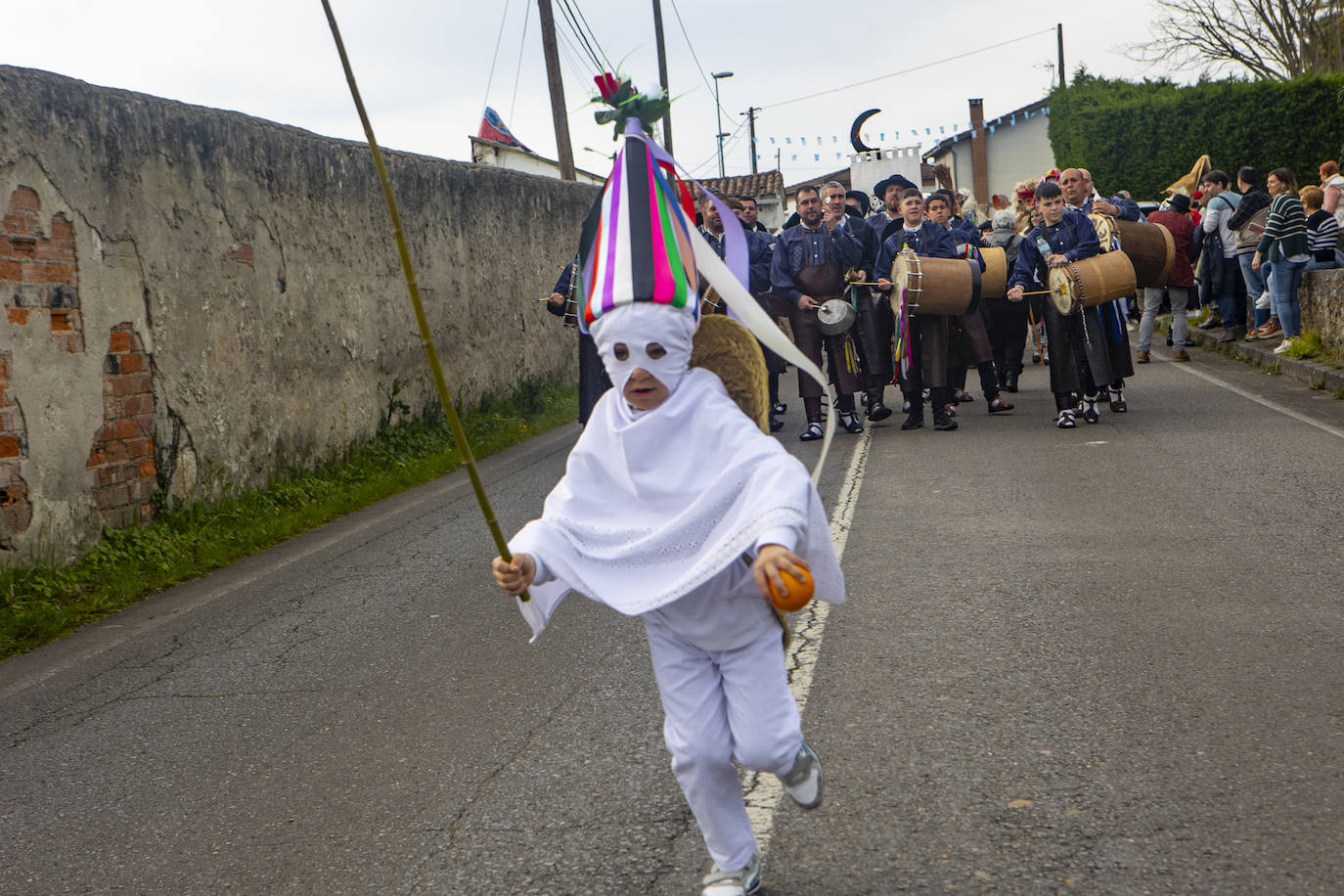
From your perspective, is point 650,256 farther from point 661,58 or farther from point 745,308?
point 661,58

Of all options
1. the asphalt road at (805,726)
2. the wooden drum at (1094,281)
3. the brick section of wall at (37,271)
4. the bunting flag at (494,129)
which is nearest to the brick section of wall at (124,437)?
the brick section of wall at (37,271)

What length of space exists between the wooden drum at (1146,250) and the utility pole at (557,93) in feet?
30.6

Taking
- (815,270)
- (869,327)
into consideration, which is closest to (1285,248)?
(869,327)

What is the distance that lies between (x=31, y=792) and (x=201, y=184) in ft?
18.3

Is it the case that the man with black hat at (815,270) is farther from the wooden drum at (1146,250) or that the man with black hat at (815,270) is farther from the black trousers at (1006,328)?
the wooden drum at (1146,250)

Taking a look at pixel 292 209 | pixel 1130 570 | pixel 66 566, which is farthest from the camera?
pixel 292 209

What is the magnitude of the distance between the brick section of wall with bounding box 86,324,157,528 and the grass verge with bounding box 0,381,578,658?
15 centimetres

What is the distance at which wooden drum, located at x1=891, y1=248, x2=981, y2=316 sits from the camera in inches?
422

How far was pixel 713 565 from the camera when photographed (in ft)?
9.20

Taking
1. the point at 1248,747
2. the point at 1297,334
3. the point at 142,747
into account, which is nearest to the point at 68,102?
the point at 142,747

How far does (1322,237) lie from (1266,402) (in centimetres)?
372

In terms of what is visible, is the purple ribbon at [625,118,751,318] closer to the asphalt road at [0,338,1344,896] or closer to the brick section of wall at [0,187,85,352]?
the asphalt road at [0,338,1344,896]

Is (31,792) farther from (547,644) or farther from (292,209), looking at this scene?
(292,209)

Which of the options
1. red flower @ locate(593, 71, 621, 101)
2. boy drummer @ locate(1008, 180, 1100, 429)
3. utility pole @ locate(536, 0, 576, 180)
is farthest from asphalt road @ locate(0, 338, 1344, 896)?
utility pole @ locate(536, 0, 576, 180)
